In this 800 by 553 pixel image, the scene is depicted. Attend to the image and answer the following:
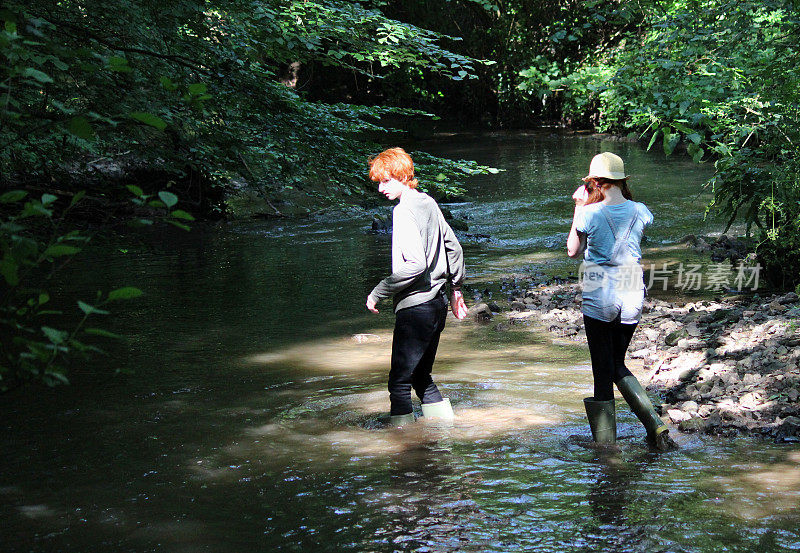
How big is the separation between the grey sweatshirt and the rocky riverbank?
1948 millimetres

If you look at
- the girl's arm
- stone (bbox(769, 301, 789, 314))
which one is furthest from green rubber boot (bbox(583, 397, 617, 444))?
stone (bbox(769, 301, 789, 314))

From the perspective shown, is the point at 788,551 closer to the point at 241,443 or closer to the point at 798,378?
the point at 798,378

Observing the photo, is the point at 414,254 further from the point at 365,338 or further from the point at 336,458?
the point at 365,338

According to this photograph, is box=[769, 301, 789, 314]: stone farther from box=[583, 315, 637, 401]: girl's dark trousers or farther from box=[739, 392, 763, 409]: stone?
box=[583, 315, 637, 401]: girl's dark trousers

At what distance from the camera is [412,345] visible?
555cm

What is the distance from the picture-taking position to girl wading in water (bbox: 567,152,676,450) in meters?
5.00

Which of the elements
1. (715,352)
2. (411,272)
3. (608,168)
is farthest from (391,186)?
(715,352)

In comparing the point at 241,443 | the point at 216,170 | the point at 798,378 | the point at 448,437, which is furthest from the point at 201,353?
the point at 798,378

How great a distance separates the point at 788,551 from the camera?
12.1ft

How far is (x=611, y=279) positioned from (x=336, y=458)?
6.82ft

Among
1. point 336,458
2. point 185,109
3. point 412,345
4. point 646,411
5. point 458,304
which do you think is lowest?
point 336,458

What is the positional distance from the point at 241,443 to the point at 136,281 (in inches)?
256

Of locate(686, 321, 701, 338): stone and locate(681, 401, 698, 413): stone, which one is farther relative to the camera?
locate(686, 321, 701, 338): stone

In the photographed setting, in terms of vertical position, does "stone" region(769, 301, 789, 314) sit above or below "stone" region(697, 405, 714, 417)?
above
